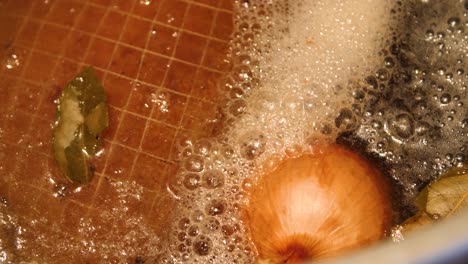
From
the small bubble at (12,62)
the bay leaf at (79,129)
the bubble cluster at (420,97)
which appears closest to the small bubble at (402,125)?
the bubble cluster at (420,97)

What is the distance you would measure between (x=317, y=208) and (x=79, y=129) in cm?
41

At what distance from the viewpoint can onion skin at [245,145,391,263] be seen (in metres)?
0.77

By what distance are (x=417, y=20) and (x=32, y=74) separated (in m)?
0.69

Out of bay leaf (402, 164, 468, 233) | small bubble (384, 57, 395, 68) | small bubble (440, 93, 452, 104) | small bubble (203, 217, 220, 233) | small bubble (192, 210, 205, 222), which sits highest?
small bubble (440, 93, 452, 104)

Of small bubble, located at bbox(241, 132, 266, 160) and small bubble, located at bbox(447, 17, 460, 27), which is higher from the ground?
small bubble, located at bbox(447, 17, 460, 27)

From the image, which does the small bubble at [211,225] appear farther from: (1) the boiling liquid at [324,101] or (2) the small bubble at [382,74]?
(2) the small bubble at [382,74]

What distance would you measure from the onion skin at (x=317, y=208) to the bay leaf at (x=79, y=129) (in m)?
0.28

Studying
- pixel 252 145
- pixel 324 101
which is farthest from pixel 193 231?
pixel 324 101

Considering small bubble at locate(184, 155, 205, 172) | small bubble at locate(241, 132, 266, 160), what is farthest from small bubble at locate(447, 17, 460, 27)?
small bubble at locate(184, 155, 205, 172)

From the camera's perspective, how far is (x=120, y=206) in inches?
34.1

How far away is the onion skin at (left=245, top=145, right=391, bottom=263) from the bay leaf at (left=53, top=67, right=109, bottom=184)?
10.9 inches

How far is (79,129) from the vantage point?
88cm

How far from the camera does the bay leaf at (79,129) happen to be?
2.87ft

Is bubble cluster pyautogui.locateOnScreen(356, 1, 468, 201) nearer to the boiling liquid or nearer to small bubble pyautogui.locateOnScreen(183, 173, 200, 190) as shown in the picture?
the boiling liquid
